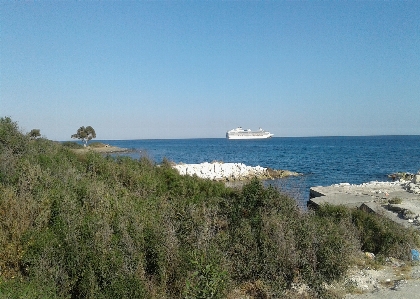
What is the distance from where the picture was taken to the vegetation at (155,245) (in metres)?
5.28

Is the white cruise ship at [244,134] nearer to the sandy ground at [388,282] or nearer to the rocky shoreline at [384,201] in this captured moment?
the rocky shoreline at [384,201]

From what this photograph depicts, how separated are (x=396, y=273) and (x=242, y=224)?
3662 mm

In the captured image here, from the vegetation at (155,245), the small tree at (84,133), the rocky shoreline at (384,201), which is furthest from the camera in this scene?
the small tree at (84,133)

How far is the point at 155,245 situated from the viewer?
601 centimetres

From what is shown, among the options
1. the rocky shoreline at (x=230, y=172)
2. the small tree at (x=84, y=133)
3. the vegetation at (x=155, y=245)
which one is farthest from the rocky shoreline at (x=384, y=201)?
the small tree at (x=84, y=133)

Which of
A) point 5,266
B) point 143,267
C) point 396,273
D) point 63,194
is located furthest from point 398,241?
point 5,266

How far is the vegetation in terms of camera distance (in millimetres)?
5281

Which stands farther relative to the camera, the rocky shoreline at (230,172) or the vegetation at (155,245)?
the rocky shoreline at (230,172)

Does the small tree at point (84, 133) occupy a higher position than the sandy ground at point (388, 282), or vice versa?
the small tree at point (84, 133)

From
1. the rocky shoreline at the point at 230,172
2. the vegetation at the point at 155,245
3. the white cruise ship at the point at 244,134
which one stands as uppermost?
the white cruise ship at the point at 244,134

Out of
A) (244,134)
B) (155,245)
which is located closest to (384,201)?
(155,245)

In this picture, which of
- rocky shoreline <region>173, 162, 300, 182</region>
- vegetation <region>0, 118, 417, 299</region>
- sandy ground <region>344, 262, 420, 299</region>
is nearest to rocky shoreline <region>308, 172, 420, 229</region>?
sandy ground <region>344, 262, 420, 299</region>

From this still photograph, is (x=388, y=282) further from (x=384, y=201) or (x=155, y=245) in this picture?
(x=384, y=201)

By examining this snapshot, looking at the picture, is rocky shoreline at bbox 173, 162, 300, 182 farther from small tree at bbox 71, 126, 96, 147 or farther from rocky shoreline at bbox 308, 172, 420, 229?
small tree at bbox 71, 126, 96, 147
